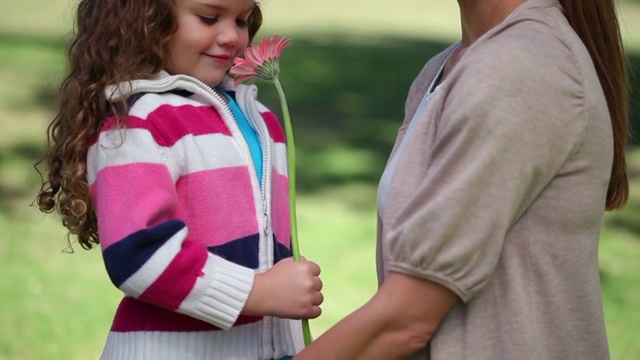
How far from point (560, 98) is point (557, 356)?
1.67 ft

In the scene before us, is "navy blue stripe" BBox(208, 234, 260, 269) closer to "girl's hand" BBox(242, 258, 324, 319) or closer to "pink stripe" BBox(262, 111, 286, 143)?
"girl's hand" BBox(242, 258, 324, 319)

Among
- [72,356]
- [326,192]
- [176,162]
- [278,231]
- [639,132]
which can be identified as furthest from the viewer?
[639,132]

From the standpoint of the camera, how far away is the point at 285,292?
2.48 meters

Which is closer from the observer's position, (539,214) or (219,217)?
(539,214)

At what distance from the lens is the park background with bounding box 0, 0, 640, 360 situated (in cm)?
561

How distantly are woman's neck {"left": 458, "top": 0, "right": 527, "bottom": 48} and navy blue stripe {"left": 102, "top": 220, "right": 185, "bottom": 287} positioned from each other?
763mm

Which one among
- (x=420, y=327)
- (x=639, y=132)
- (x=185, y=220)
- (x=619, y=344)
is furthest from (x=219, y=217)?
(x=639, y=132)

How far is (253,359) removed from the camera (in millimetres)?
2633

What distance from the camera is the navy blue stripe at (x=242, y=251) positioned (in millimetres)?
2584

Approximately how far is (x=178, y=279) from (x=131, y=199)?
19 centimetres

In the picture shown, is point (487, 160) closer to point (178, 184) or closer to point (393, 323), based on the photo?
point (393, 323)

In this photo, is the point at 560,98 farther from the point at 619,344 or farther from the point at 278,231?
the point at 619,344

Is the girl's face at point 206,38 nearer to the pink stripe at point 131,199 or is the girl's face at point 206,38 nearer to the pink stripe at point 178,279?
the pink stripe at point 131,199

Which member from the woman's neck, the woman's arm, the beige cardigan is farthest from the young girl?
the woman's neck
